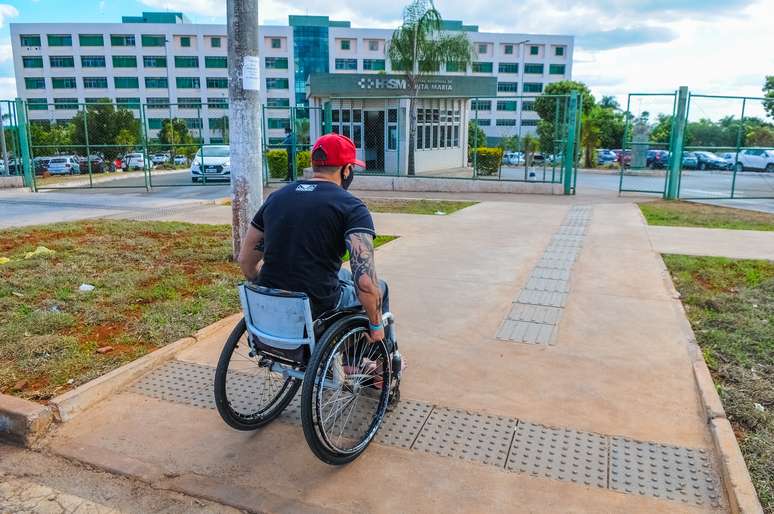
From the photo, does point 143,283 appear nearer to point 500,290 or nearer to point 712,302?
point 500,290

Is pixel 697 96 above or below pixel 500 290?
above

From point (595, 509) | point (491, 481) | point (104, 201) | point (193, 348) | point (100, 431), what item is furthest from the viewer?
point (104, 201)

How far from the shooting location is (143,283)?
6.04 meters

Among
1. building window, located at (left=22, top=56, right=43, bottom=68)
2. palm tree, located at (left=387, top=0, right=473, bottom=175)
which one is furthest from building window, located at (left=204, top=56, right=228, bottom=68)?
palm tree, located at (left=387, top=0, right=473, bottom=175)

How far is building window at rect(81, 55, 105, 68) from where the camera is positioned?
7400 cm

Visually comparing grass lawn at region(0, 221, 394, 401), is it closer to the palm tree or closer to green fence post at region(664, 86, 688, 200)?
green fence post at region(664, 86, 688, 200)

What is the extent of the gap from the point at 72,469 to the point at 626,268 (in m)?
6.07

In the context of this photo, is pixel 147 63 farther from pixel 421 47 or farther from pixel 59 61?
pixel 421 47

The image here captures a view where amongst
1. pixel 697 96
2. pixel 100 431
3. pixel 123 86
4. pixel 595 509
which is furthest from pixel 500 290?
pixel 123 86

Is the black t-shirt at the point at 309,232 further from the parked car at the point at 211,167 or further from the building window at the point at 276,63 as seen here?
the building window at the point at 276,63

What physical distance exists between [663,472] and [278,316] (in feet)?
6.81

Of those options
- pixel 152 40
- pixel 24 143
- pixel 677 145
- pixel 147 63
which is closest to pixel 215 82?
pixel 147 63

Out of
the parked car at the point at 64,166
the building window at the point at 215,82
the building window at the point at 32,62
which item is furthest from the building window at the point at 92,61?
the parked car at the point at 64,166

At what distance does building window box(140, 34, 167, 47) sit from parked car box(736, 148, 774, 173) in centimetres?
6918
